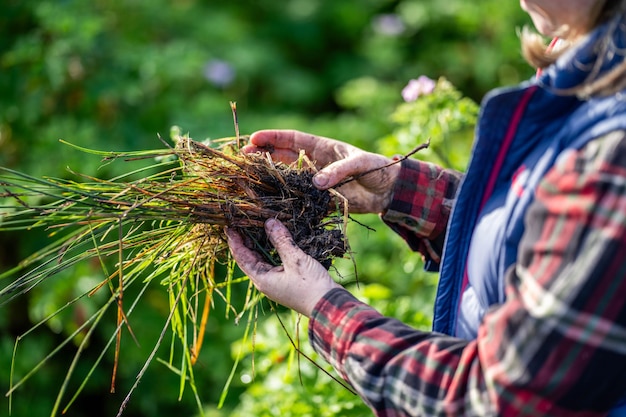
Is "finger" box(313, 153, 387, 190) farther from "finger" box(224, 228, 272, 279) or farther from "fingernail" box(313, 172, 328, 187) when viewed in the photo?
"finger" box(224, 228, 272, 279)

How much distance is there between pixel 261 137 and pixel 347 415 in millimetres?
840

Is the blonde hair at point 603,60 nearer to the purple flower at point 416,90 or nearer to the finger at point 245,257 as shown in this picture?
the finger at point 245,257

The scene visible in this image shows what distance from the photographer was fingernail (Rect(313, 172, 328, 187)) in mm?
1525

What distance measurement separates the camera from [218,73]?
4.34 meters

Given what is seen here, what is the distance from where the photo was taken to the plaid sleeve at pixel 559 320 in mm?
944

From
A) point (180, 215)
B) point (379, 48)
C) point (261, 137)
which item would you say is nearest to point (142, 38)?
point (379, 48)

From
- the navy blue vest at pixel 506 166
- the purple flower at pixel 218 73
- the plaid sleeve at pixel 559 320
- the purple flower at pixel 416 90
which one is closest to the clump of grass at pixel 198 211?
the navy blue vest at pixel 506 166

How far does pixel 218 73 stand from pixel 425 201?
290 cm

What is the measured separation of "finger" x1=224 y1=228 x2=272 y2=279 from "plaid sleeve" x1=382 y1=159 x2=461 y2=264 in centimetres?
39

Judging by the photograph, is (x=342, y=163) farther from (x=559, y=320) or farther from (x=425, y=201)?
(x=559, y=320)

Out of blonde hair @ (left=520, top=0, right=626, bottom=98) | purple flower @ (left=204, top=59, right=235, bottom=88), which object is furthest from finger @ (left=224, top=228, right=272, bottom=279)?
purple flower @ (left=204, top=59, right=235, bottom=88)

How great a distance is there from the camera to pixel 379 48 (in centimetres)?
465

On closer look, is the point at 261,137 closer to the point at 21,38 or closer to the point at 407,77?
the point at 21,38

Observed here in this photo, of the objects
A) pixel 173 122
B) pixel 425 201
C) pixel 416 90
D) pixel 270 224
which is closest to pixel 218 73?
pixel 173 122
